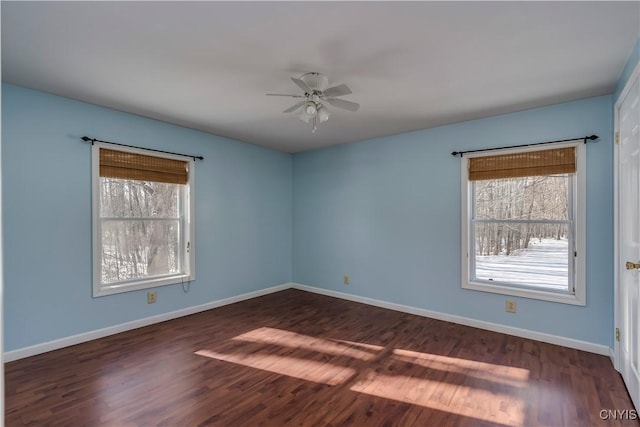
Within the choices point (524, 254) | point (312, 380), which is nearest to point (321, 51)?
point (312, 380)

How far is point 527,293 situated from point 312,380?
2429 mm

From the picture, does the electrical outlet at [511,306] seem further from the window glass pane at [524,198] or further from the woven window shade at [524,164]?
the woven window shade at [524,164]

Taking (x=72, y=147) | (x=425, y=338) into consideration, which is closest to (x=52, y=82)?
(x=72, y=147)

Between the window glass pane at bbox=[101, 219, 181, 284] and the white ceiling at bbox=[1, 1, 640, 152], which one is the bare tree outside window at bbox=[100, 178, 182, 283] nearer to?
the window glass pane at bbox=[101, 219, 181, 284]

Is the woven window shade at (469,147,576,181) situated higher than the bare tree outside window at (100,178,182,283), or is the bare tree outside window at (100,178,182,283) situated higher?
the woven window shade at (469,147,576,181)

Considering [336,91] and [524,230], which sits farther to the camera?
[524,230]

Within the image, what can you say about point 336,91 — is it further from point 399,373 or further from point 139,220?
point 139,220

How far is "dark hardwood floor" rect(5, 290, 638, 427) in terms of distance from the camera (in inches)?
86.4

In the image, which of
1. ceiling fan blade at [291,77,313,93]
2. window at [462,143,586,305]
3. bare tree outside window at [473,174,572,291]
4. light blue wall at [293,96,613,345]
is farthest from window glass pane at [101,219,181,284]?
bare tree outside window at [473,174,572,291]

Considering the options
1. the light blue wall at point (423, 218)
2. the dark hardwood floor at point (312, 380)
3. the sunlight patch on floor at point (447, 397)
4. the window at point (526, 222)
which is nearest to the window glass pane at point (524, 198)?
the window at point (526, 222)

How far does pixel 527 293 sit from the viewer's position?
11.4 ft

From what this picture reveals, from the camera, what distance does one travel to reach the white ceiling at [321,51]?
6.34 feet

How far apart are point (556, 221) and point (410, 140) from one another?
73.4 inches

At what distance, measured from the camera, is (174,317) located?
4.07 meters
